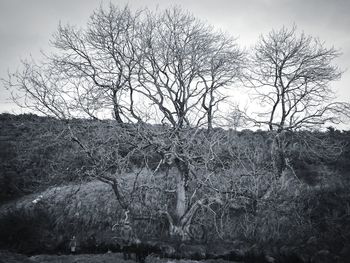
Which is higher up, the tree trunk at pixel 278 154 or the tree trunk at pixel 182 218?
the tree trunk at pixel 278 154

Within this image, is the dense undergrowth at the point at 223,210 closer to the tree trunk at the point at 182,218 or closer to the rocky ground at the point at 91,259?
the tree trunk at the point at 182,218

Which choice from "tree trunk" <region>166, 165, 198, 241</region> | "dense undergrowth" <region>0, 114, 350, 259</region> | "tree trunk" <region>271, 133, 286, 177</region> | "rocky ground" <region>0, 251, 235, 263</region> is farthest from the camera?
"tree trunk" <region>271, 133, 286, 177</region>

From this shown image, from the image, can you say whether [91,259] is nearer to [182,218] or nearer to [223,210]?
[182,218]

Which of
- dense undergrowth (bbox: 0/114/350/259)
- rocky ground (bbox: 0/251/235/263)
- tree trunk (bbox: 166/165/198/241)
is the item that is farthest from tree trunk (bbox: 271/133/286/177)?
rocky ground (bbox: 0/251/235/263)

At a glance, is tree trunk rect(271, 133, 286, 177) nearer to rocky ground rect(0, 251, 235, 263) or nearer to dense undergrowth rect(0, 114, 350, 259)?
dense undergrowth rect(0, 114, 350, 259)

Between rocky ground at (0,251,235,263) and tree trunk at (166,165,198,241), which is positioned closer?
rocky ground at (0,251,235,263)

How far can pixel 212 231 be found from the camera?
10.0 m

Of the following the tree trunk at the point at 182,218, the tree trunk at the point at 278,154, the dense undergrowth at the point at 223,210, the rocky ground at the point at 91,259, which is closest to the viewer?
the rocky ground at the point at 91,259

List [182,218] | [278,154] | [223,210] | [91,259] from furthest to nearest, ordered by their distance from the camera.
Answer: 1. [278,154]
2. [182,218]
3. [223,210]
4. [91,259]

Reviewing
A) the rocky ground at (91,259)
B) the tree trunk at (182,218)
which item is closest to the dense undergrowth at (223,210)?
the tree trunk at (182,218)

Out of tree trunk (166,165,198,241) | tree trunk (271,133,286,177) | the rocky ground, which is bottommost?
the rocky ground

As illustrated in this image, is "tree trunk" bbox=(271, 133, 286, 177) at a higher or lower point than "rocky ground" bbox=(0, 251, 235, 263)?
higher

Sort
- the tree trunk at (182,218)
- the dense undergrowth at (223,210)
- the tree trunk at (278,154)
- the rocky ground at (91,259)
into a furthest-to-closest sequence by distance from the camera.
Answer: the tree trunk at (278,154) → the tree trunk at (182,218) → the dense undergrowth at (223,210) → the rocky ground at (91,259)

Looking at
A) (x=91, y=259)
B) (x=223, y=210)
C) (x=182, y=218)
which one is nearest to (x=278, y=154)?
(x=223, y=210)
